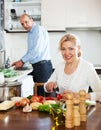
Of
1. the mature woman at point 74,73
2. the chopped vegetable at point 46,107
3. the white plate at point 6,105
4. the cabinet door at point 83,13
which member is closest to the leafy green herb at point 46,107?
the chopped vegetable at point 46,107

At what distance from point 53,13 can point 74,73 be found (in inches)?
93.1

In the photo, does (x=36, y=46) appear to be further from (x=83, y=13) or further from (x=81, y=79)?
(x=81, y=79)

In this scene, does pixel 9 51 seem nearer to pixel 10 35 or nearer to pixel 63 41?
pixel 10 35

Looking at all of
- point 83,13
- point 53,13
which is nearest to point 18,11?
point 53,13

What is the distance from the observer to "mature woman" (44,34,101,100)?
7.77 feet

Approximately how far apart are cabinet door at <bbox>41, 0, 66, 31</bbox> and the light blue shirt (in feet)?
1.81

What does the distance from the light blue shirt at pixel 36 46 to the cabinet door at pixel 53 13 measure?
0.55 metres

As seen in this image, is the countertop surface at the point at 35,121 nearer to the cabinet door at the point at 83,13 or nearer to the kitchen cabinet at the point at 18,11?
the cabinet door at the point at 83,13

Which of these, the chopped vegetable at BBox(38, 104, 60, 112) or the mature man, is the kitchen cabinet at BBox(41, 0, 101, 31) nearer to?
the mature man

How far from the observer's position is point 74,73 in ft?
7.98

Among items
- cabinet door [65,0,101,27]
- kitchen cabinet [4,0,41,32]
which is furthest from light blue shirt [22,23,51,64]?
kitchen cabinet [4,0,41,32]

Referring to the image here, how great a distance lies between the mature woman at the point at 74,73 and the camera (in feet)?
7.77

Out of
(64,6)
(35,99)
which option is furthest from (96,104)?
(64,6)

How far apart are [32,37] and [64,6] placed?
0.88 metres
